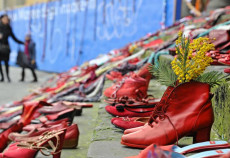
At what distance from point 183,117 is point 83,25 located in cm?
988

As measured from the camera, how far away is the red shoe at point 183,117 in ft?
4.75

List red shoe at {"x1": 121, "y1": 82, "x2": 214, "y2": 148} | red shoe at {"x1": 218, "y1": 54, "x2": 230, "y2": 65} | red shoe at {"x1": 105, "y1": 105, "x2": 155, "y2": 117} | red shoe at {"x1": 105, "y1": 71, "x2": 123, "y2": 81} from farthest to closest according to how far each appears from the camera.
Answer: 1. red shoe at {"x1": 105, "y1": 71, "x2": 123, "y2": 81}
2. red shoe at {"x1": 218, "y1": 54, "x2": 230, "y2": 65}
3. red shoe at {"x1": 105, "y1": 105, "x2": 155, "y2": 117}
4. red shoe at {"x1": 121, "y1": 82, "x2": 214, "y2": 148}

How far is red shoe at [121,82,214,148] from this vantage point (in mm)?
1446

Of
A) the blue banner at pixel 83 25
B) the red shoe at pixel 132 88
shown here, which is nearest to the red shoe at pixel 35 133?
the red shoe at pixel 132 88

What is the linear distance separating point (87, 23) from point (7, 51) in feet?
8.38

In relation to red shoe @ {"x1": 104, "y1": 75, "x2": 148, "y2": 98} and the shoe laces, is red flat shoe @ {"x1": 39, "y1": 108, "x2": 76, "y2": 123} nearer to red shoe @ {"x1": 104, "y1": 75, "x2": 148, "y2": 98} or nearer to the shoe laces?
red shoe @ {"x1": 104, "y1": 75, "x2": 148, "y2": 98}

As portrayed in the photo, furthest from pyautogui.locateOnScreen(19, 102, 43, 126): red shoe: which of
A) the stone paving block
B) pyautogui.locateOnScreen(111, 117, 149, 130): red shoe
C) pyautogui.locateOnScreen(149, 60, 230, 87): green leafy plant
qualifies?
pyautogui.locateOnScreen(149, 60, 230, 87): green leafy plant

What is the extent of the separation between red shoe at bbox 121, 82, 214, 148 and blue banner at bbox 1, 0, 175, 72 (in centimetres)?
671

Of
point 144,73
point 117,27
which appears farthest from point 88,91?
point 117,27

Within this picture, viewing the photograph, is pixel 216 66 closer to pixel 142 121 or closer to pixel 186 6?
pixel 142 121

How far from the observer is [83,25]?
1111 centimetres

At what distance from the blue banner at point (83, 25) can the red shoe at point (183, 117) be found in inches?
264

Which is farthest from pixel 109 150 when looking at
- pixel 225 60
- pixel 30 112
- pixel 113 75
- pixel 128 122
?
pixel 113 75

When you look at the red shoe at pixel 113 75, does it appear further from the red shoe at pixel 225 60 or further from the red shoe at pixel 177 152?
the red shoe at pixel 177 152
